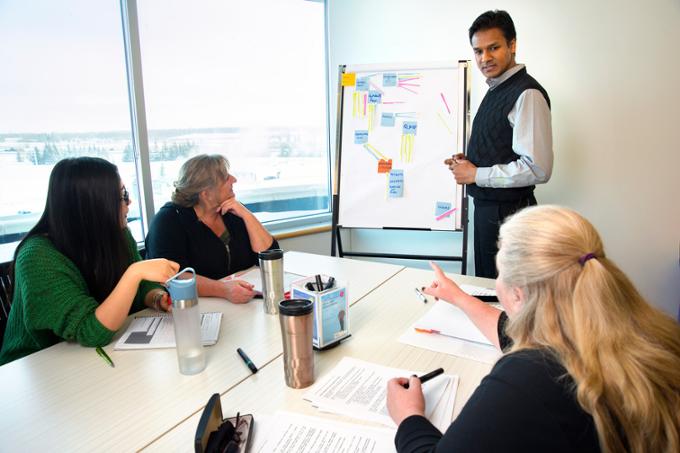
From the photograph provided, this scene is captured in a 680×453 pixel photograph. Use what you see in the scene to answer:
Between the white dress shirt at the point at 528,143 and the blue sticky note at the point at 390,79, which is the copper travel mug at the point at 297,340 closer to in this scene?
the white dress shirt at the point at 528,143

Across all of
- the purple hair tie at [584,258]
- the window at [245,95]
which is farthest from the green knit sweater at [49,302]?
the window at [245,95]

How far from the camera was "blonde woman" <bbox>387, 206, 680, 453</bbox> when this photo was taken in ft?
2.15

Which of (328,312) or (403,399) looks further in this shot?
(328,312)

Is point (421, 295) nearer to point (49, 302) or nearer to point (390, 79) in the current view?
point (49, 302)

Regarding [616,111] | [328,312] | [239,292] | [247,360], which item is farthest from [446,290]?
[616,111]

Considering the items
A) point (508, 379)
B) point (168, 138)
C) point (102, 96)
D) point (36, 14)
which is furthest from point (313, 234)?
point (508, 379)

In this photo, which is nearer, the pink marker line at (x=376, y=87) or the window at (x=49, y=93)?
the window at (x=49, y=93)

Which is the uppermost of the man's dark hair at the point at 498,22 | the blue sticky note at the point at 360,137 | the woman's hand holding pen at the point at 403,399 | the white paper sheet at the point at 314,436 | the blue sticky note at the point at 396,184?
the man's dark hair at the point at 498,22

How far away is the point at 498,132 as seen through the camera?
7.29ft

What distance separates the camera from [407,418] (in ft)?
2.74

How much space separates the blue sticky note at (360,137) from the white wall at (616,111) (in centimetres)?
72

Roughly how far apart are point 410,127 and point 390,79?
0.32 meters

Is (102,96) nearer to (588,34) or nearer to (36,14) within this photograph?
(36,14)

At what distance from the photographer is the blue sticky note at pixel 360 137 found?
2785 mm
